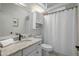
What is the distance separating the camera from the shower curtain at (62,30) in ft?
6.11

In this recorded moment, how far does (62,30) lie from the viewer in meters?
2.07

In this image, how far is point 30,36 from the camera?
1659 mm

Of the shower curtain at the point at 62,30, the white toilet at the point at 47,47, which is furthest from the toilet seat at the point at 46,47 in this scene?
the shower curtain at the point at 62,30

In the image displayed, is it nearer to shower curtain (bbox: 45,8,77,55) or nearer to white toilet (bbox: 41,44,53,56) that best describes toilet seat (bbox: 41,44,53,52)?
white toilet (bbox: 41,44,53,56)

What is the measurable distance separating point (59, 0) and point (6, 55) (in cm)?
112

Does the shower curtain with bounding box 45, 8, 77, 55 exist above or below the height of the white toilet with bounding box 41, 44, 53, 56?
above

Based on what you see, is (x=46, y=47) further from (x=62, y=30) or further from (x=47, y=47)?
(x=62, y=30)

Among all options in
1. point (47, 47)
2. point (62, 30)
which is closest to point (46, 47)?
point (47, 47)

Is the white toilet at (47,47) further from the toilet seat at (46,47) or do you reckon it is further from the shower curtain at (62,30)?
the shower curtain at (62,30)

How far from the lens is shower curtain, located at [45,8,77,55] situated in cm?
186

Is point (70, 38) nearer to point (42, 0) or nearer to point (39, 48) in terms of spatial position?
point (39, 48)

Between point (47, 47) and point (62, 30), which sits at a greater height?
point (62, 30)

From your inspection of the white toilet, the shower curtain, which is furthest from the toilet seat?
the shower curtain

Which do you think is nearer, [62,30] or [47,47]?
[47,47]
